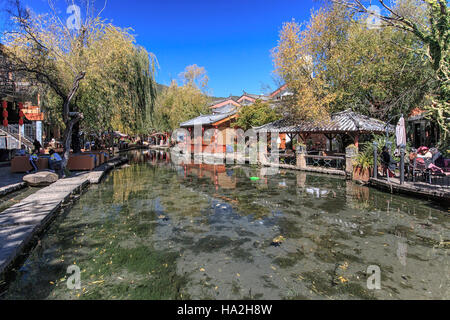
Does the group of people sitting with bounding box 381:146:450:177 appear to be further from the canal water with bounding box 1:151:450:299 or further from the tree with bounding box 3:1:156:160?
the tree with bounding box 3:1:156:160

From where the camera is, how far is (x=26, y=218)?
A: 6.19 metres

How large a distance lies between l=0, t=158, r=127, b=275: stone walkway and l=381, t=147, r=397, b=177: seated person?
11731 millimetres

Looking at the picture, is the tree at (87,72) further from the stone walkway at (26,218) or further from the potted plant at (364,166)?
the potted plant at (364,166)

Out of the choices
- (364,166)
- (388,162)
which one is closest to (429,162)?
(388,162)

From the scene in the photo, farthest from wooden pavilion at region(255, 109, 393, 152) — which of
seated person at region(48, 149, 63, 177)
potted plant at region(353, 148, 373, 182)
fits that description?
seated person at region(48, 149, 63, 177)

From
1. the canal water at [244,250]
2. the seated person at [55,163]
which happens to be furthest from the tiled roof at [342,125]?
the seated person at [55,163]

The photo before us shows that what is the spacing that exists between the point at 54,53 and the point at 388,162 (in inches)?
627

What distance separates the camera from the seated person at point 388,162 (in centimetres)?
1088

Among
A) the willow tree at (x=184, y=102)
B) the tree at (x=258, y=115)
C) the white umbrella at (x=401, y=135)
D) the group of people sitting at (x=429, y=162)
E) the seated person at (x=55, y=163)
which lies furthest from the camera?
the willow tree at (x=184, y=102)

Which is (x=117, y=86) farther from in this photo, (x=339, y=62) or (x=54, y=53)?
(x=339, y=62)

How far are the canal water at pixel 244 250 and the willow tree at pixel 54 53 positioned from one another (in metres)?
5.80

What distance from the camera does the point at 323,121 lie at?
16.7 m

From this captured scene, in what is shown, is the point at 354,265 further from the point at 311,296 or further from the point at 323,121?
the point at 323,121
